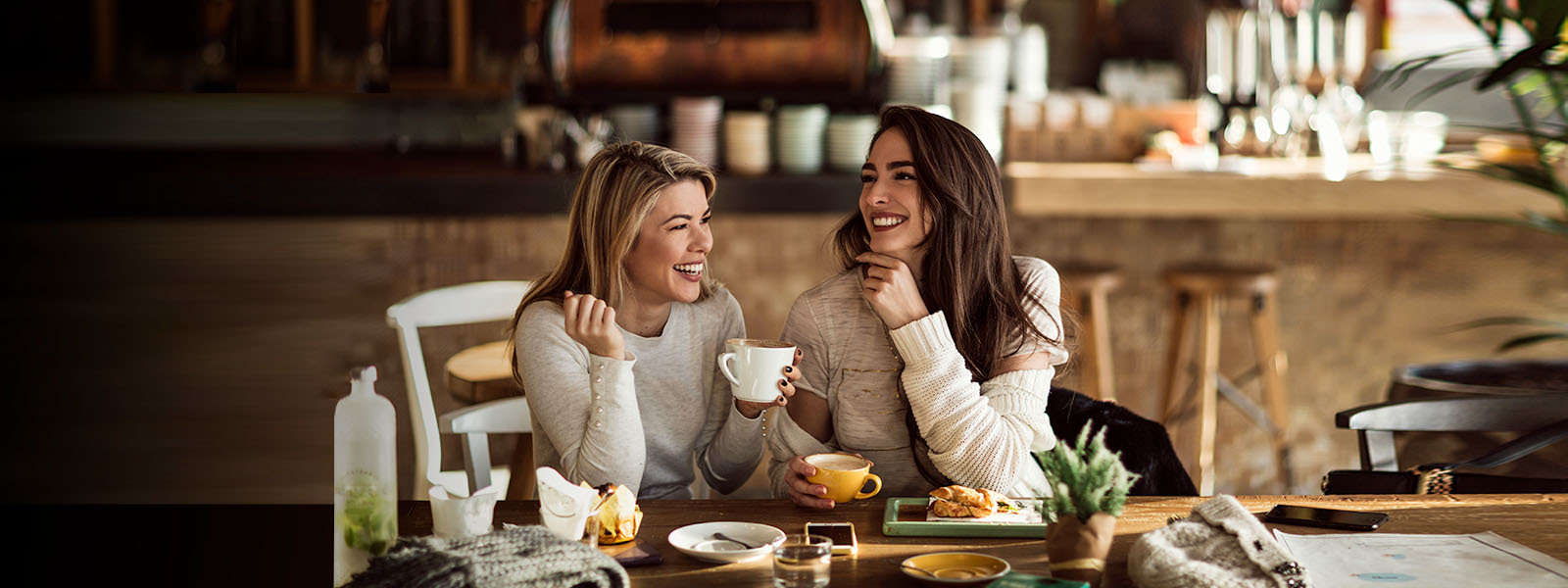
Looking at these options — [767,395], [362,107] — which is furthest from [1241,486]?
[362,107]

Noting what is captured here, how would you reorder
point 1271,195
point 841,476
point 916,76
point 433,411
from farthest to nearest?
point 916,76
point 1271,195
point 433,411
point 841,476

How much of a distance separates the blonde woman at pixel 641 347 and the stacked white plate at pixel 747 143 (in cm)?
172

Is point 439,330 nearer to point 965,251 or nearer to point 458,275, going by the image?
point 458,275

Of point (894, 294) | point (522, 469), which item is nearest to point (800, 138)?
point (522, 469)

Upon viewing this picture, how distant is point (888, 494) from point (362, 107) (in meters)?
4.53

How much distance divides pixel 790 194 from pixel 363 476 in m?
2.51

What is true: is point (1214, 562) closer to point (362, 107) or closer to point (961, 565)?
point (961, 565)

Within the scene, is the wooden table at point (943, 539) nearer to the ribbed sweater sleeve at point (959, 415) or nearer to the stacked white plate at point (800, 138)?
the ribbed sweater sleeve at point (959, 415)

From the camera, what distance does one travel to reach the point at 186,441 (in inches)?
169

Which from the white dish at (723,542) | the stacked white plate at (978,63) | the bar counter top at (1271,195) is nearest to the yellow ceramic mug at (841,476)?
the white dish at (723,542)

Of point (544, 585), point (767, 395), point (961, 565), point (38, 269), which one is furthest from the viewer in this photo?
point (38, 269)

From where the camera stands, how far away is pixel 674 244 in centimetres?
199

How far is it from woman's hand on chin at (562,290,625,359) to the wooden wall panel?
2136 millimetres

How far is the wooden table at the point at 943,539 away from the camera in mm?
1452
